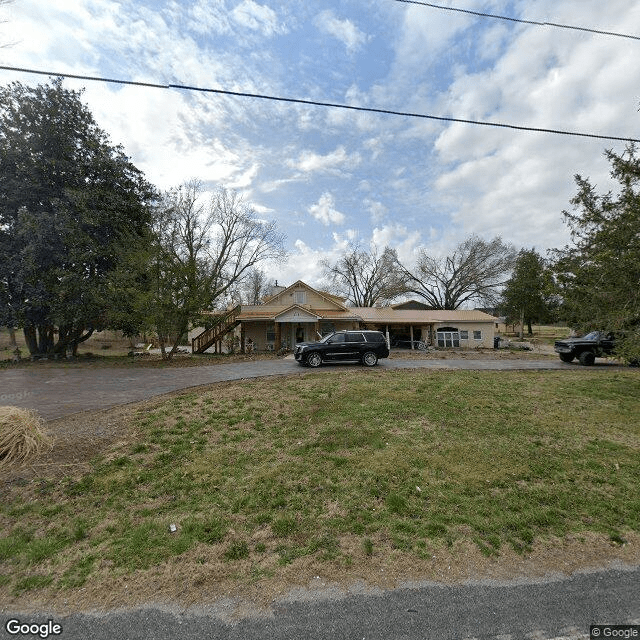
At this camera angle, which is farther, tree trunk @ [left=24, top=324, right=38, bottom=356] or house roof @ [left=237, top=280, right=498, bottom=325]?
house roof @ [left=237, top=280, right=498, bottom=325]

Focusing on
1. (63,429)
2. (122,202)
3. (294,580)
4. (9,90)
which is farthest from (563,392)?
(9,90)

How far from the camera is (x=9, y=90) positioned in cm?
1602

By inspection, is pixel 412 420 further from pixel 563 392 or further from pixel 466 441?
pixel 563 392

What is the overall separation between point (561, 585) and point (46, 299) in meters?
21.2

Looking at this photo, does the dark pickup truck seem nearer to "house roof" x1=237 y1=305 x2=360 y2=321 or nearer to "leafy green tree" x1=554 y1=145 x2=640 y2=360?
"leafy green tree" x1=554 y1=145 x2=640 y2=360

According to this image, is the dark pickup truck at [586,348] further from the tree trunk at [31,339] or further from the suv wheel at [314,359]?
the tree trunk at [31,339]

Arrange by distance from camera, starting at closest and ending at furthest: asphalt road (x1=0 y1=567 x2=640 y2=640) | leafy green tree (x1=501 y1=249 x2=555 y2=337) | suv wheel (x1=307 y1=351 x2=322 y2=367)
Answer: asphalt road (x1=0 y1=567 x2=640 y2=640) < suv wheel (x1=307 y1=351 x2=322 y2=367) < leafy green tree (x1=501 y1=249 x2=555 y2=337)

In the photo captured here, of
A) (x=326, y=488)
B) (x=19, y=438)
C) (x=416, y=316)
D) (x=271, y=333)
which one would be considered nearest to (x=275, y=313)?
(x=271, y=333)

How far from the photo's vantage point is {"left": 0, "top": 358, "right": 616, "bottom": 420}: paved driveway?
327 inches

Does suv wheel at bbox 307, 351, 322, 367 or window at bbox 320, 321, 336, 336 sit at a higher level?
window at bbox 320, 321, 336, 336

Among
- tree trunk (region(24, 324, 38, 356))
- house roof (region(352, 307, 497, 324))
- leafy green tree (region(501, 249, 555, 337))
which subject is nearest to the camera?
tree trunk (region(24, 324, 38, 356))

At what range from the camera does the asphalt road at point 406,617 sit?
2.15m

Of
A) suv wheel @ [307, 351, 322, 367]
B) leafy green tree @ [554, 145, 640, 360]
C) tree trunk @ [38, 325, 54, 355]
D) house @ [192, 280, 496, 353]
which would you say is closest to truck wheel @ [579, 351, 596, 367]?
leafy green tree @ [554, 145, 640, 360]

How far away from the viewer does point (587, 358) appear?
1551 cm
